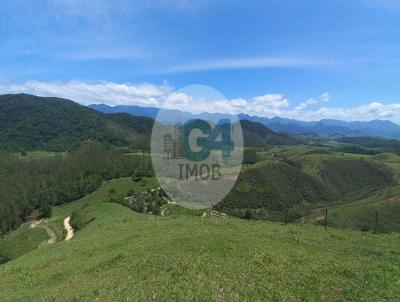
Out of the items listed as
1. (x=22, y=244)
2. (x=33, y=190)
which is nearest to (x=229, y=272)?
(x=22, y=244)

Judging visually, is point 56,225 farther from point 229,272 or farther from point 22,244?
point 229,272

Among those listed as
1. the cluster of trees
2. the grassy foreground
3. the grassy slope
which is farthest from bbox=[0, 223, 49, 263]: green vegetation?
the grassy foreground

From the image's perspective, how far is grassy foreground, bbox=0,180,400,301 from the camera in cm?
1570

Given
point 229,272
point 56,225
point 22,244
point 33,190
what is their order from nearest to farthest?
point 229,272, point 22,244, point 56,225, point 33,190

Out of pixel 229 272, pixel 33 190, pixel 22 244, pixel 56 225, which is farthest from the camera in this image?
pixel 33 190

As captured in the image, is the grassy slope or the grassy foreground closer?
the grassy foreground

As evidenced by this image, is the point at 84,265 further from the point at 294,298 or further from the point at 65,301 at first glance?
the point at 294,298

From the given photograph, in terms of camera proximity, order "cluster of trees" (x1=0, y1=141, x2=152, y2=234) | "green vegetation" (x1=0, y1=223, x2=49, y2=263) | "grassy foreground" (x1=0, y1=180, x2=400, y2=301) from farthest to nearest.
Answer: "cluster of trees" (x1=0, y1=141, x2=152, y2=234) < "green vegetation" (x1=0, y1=223, x2=49, y2=263) < "grassy foreground" (x1=0, y1=180, x2=400, y2=301)

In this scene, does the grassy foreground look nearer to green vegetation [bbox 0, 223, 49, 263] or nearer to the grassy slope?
green vegetation [bbox 0, 223, 49, 263]

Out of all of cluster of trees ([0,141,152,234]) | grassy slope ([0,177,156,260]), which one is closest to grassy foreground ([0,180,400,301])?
grassy slope ([0,177,156,260])

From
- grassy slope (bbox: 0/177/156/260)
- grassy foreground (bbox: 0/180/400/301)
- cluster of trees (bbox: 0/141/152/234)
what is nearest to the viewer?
grassy foreground (bbox: 0/180/400/301)

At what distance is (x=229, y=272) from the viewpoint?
17.8m

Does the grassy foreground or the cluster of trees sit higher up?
the grassy foreground

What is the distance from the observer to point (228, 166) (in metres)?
189
